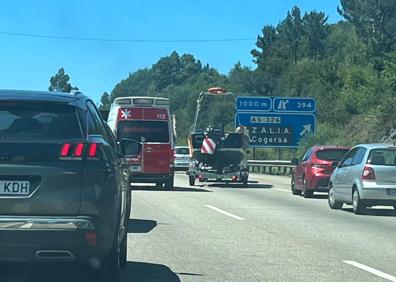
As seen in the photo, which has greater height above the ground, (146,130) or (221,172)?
(146,130)

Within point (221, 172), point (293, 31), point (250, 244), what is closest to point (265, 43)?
point (293, 31)

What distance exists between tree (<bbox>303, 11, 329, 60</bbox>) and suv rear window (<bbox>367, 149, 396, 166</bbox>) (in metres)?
101

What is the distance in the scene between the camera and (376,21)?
77.8m

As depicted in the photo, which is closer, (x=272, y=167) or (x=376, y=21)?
(x=272, y=167)

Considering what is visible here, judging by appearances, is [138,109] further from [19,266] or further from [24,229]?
[24,229]

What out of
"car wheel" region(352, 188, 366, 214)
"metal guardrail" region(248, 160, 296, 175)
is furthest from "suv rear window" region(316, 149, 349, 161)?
"metal guardrail" region(248, 160, 296, 175)

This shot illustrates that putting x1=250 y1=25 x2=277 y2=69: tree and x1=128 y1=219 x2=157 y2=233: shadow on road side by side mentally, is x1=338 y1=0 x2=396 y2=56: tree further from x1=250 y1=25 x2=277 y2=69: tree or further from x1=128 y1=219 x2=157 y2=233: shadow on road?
x1=128 y1=219 x2=157 y2=233: shadow on road

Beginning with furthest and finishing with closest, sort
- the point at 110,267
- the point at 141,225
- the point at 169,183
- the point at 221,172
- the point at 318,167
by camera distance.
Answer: the point at 221,172, the point at 169,183, the point at 318,167, the point at 141,225, the point at 110,267

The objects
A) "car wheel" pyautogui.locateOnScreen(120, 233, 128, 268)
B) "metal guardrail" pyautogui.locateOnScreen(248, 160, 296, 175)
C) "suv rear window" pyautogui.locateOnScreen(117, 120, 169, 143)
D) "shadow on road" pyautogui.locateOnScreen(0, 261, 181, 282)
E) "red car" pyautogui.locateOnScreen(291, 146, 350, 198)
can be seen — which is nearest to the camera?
"shadow on road" pyautogui.locateOnScreen(0, 261, 181, 282)

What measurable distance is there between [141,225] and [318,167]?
914 centimetres

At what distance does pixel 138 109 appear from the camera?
84.5 feet

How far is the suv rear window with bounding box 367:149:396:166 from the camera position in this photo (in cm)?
1723

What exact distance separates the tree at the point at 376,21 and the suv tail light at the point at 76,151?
2707 inches

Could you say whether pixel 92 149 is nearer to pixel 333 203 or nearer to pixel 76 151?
pixel 76 151
